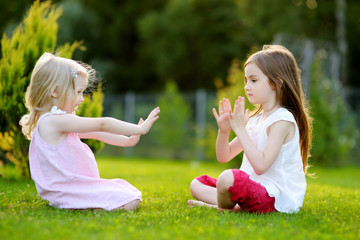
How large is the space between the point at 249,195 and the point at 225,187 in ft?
0.70

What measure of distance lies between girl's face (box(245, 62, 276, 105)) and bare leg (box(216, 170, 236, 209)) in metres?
0.75

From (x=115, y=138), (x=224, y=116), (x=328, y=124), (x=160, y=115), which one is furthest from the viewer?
(x=160, y=115)

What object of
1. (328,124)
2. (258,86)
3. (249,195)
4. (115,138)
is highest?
(258,86)

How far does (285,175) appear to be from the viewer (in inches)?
136

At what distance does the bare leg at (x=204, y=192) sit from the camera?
12.7 feet

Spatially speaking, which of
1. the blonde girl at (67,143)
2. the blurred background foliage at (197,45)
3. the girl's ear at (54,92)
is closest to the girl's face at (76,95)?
the blonde girl at (67,143)

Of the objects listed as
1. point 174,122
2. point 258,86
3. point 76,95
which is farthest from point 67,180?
point 174,122

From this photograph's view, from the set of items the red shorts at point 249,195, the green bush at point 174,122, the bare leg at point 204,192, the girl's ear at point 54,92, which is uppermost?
the girl's ear at point 54,92

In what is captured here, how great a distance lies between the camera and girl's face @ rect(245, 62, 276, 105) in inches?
140

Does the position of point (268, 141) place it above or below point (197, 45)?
below

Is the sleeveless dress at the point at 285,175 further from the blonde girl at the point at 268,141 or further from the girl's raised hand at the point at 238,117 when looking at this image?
the girl's raised hand at the point at 238,117

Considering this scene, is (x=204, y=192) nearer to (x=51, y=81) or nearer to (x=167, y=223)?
(x=167, y=223)

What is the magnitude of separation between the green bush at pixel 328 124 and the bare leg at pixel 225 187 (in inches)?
330

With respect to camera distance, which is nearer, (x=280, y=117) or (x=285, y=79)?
(x=280, y=117)
